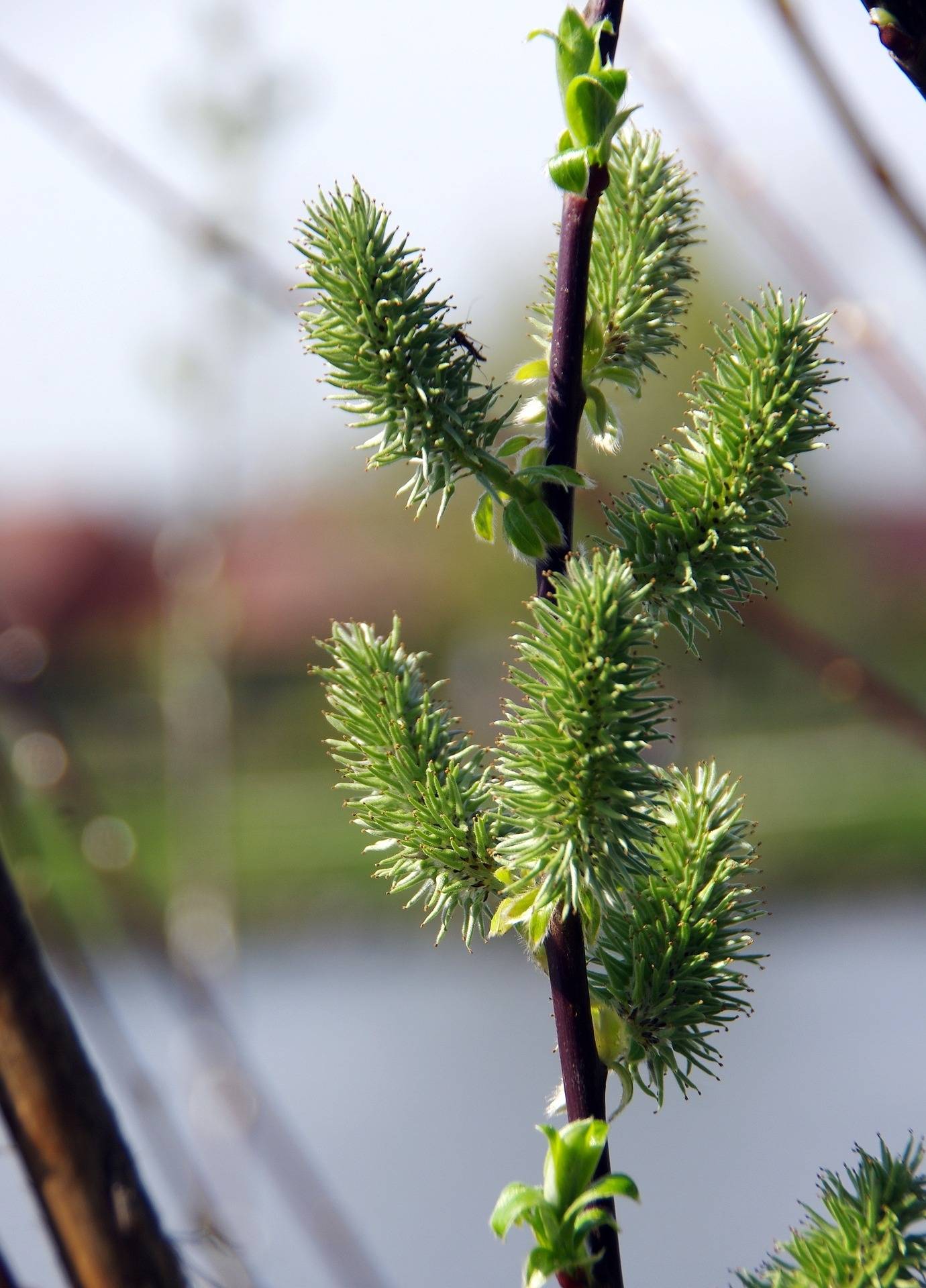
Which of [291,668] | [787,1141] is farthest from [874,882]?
[291,668]

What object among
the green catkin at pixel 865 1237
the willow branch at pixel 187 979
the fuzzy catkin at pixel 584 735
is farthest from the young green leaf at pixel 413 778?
the willow branch at pixel 187 979

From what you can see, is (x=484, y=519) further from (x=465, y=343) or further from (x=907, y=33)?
(x=907, y=33)

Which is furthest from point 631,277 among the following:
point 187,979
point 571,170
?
point 187,979

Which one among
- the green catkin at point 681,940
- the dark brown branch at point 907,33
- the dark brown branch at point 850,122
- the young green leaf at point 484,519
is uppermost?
the dark brown branch at point 850,122

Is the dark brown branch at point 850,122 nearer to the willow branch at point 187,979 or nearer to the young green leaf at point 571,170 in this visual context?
the young green leaf at point 571,170

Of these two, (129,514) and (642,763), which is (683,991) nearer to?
(642,763)

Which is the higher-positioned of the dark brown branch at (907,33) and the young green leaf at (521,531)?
the dark brown branch at (907,33)
